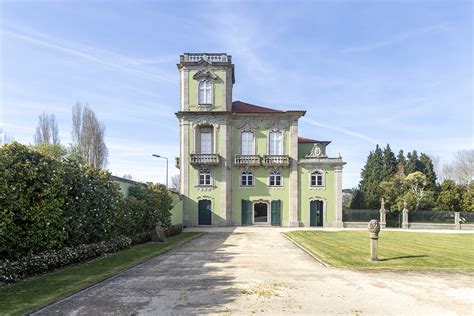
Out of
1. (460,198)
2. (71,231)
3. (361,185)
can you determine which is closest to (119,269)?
(71,231)

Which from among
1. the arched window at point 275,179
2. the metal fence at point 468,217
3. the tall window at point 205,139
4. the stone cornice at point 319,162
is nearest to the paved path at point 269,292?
the arched window at point 275,179

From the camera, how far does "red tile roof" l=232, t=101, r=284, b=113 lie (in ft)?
127

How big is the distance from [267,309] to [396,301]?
285 cm

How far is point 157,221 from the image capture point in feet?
74.4

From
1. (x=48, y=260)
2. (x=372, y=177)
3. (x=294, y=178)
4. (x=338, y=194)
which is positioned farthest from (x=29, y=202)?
(x=372, y=177)

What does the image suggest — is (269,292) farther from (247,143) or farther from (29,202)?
(247,143)

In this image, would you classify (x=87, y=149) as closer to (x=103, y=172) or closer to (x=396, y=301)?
(x=103, y=172)

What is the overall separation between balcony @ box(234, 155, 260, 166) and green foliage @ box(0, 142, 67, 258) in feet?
83.7

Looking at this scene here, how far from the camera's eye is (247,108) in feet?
130

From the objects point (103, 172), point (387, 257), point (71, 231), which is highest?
point (103, 172)

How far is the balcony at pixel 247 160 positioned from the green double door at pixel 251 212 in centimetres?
382

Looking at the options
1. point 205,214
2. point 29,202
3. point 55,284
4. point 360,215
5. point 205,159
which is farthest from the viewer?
point 360,215

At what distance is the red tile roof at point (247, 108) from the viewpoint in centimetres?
3859

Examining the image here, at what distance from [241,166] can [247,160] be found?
0.91 metres
